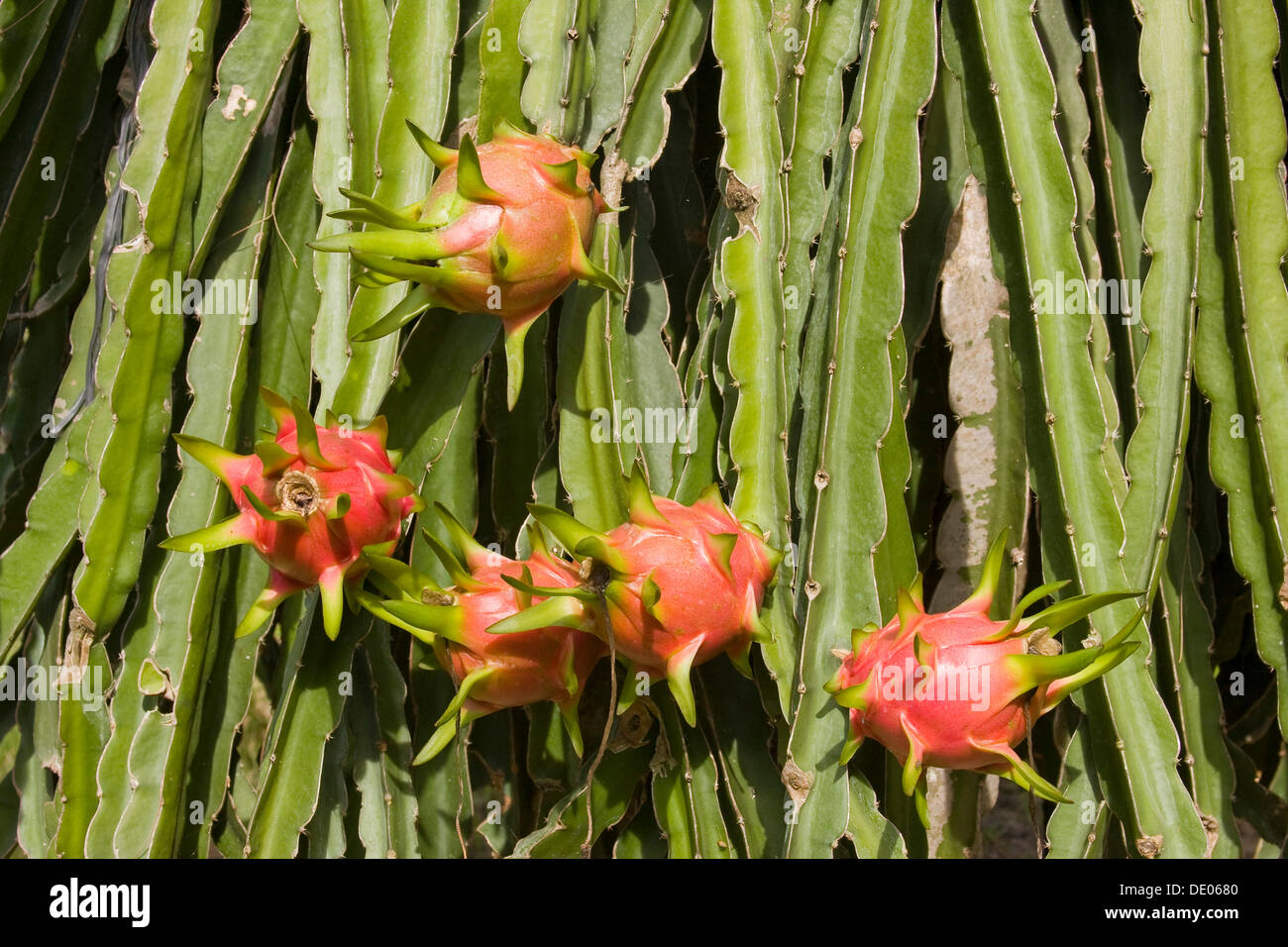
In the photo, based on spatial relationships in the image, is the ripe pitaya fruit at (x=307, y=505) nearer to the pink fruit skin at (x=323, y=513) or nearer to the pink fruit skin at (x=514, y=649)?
the pink fruit skin at (x=323, y=513)

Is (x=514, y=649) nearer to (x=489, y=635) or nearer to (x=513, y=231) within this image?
(x=489, y=635)

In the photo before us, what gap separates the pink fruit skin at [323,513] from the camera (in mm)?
1056

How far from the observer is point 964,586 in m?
1.41

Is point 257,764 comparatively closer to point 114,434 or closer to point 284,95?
point 114,434

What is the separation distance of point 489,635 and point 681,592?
0.61 feet

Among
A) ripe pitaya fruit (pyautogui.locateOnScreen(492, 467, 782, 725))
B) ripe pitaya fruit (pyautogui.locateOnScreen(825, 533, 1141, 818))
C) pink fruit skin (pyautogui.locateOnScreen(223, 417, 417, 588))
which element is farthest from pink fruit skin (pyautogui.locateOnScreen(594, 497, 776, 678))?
pink fruit skin (pyautogui.locateOnScreen(223, 417, 417, 588))

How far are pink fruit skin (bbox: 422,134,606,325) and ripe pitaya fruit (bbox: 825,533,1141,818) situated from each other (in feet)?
1.50

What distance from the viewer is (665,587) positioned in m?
0.98

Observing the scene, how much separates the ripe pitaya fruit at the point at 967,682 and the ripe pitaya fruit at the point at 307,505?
1.55ft

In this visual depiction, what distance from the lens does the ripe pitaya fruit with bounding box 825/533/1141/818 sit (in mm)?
1000

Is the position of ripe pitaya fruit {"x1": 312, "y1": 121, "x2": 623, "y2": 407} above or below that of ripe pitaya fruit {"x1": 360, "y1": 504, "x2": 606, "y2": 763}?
above

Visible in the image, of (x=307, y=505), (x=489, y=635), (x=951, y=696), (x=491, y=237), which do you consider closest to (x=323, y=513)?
(x=307, y=505)

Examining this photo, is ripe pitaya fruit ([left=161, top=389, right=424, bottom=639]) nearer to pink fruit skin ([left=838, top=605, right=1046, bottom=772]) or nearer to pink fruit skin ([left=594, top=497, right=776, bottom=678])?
pink fruit skin ([left=594, top=497, right=776, bottom=678])

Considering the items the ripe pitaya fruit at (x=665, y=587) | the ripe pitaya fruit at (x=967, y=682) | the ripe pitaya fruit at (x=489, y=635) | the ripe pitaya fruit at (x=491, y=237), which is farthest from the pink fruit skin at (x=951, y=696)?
the ripe pitaya fruit at (x=491, y=237)
